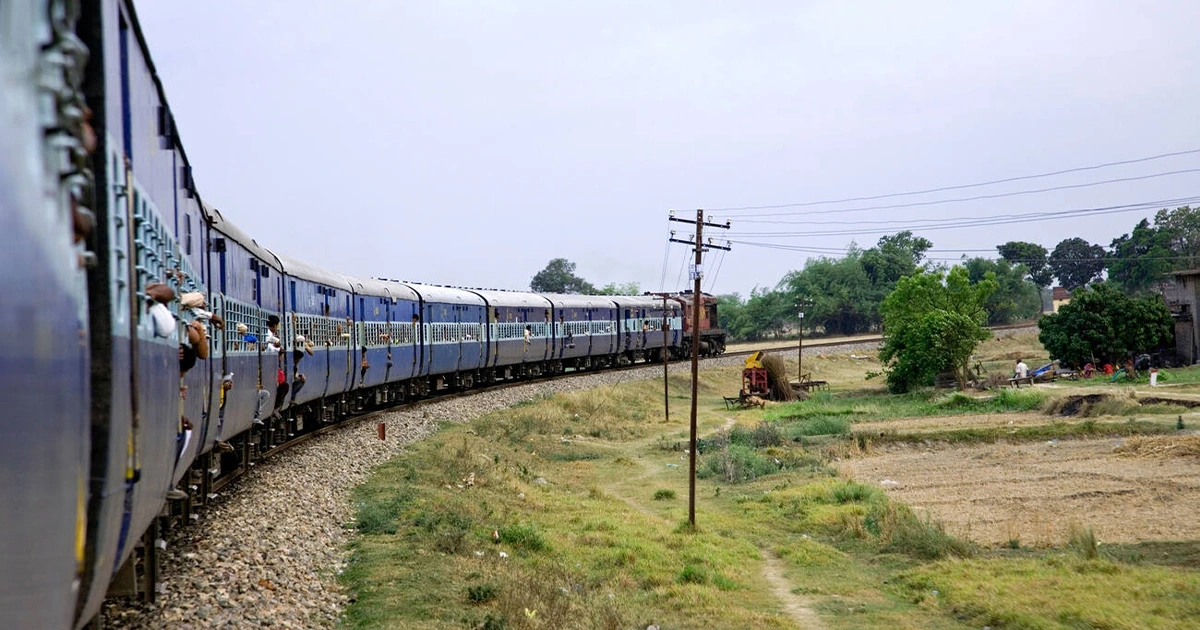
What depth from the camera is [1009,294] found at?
11338cm

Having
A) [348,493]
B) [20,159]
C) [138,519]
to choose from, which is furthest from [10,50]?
[348,493]

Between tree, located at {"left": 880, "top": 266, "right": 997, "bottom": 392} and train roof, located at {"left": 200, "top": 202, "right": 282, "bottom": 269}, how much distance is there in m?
37.7

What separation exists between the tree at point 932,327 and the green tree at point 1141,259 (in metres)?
59.4

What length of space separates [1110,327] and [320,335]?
41.6 m

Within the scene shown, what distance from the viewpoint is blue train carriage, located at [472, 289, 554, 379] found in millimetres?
36938

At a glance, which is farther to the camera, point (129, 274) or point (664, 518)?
point (664, 518)

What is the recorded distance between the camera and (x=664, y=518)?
20.9m

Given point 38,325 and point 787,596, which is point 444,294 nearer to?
point 787,596

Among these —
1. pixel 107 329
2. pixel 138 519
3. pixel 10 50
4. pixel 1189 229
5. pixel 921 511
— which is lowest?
pixel 921 511

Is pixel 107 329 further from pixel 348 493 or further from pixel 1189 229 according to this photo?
pixel 1189 229

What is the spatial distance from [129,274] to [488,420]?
23.6m

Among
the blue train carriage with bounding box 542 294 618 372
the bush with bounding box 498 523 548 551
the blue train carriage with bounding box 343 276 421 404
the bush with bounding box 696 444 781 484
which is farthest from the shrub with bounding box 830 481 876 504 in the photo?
the blue train carriage with bounding box 542 294 618 372

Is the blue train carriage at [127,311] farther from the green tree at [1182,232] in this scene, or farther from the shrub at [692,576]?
the green tree at [1182,232]

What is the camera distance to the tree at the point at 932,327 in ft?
161
